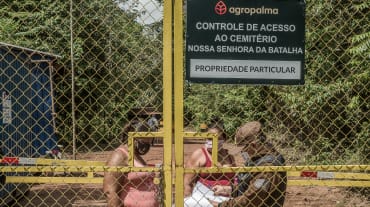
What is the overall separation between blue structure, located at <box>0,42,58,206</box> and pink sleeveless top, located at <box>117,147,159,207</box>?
237 centimetres

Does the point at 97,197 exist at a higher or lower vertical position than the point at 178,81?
lower

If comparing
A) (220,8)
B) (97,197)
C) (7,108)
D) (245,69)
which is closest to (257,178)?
(245,69)

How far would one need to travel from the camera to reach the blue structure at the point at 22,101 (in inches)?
306

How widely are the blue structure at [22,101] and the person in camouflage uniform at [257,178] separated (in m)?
3.23

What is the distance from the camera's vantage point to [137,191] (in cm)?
449

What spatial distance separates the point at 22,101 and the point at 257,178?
6.30m

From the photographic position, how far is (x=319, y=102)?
950 cm

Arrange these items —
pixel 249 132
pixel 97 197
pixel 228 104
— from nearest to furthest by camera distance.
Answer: pixel 249 132 → pixel 97 197 → pixel 228 104

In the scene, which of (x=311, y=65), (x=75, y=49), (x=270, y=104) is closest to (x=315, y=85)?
(x=311, y=65)

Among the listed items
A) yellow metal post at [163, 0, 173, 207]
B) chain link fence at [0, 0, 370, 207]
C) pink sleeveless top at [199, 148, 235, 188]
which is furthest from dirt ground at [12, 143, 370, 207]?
yellow metal post at [163, 0, 173, 207]

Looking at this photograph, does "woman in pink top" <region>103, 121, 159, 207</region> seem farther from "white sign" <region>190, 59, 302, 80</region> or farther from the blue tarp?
the blue tarp

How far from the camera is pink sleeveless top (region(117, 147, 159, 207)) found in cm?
445

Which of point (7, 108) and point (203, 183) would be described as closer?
point (203, 183)

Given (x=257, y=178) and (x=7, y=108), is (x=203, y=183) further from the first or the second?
(x=7, y=108)
